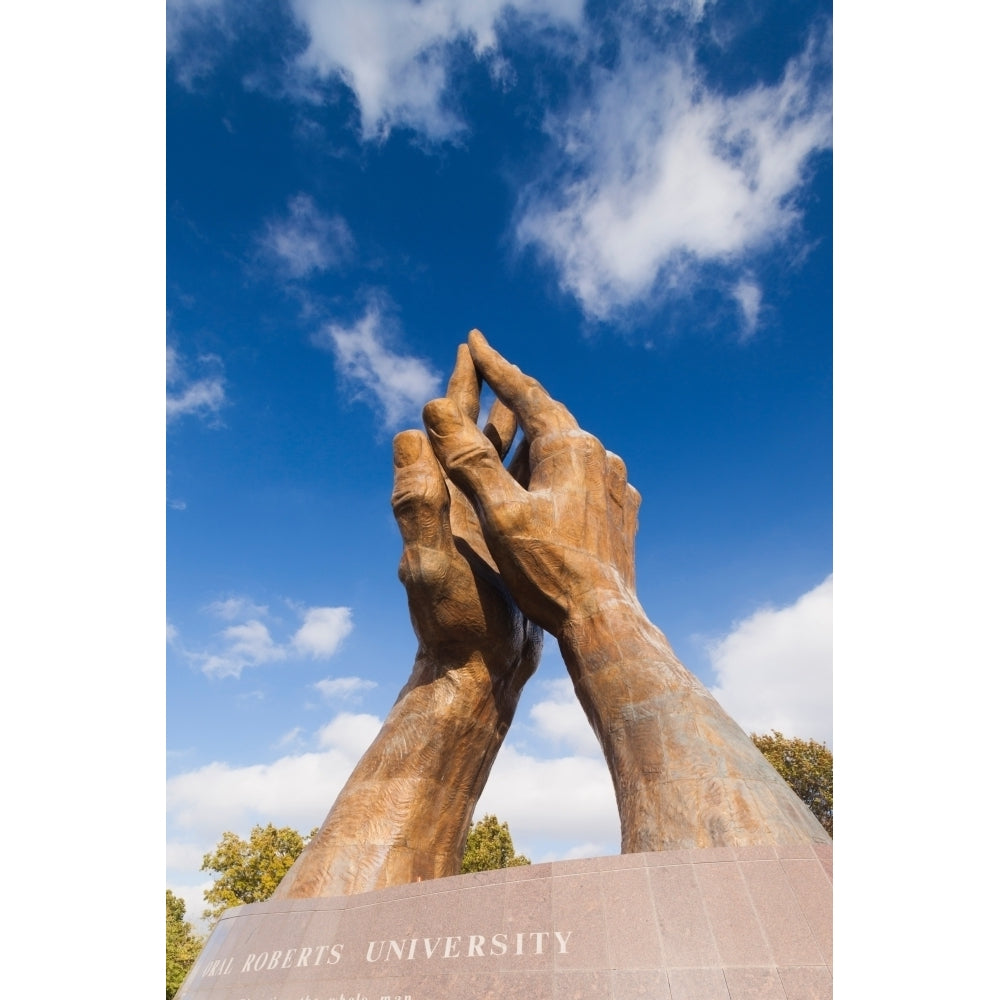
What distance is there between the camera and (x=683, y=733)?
7.05 m

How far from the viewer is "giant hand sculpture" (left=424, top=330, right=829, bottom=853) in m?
6.55

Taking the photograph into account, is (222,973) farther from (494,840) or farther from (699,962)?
(494,840)

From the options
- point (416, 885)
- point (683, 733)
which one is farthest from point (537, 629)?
point (416, 885)

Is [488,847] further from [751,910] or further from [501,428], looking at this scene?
[751,910]

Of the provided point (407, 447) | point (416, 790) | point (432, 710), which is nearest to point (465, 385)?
point (407, 447)

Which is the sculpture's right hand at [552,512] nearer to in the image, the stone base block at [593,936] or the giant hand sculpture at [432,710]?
the giant hand sculpture at [432,710]

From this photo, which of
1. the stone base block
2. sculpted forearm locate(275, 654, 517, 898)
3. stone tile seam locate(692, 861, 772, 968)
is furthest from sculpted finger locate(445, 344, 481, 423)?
stone tile seam locate(692, 861, 772, 968)

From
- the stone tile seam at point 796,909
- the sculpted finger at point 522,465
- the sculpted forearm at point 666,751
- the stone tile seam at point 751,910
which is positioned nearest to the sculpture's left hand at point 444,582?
the sculpted forearm at point 666,751

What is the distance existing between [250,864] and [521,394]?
81.9 feet

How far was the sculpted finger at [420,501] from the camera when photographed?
9094 millimetres

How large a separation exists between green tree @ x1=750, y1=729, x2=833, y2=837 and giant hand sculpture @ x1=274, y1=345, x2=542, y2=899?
21.3 meters

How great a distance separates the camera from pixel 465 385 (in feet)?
36.5

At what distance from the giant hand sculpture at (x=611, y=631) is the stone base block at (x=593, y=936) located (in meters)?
0.75

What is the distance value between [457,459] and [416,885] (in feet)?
14.4
